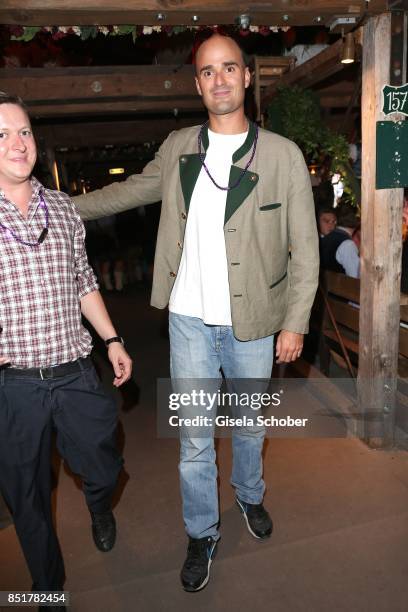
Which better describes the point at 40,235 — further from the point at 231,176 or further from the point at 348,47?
the point at 348,47

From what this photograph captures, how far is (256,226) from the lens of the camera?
238 cm

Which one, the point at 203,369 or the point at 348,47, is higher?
the point at 348,47

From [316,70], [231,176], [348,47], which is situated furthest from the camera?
[316,70]

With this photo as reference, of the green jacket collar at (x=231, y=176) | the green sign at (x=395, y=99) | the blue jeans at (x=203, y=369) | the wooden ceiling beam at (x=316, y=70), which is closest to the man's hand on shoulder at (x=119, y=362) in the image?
the blue jeans at (x=203, y=369)

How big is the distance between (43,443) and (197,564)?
1.00 meters

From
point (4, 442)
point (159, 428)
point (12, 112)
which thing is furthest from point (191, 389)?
point (159, 428)

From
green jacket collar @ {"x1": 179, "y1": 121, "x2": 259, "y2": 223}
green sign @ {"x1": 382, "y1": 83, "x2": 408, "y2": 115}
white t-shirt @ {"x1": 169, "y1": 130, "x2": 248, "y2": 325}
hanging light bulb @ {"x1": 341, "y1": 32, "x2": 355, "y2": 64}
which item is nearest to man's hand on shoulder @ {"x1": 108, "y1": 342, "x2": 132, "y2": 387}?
white t-shirt @ {"x1": 169, "y1": 130, "x2": 248, "y2": 325}

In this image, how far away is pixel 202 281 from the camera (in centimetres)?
241

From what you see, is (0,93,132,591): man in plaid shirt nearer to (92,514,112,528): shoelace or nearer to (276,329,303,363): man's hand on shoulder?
(92,514,112,528): shoelace

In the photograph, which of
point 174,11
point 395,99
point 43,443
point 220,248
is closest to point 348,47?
point 395,99

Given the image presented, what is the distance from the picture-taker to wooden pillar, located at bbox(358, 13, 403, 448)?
3305mm

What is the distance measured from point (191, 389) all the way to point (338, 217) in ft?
14.0

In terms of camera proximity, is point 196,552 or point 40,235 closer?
point 40,235

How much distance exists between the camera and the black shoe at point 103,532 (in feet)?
9.11
